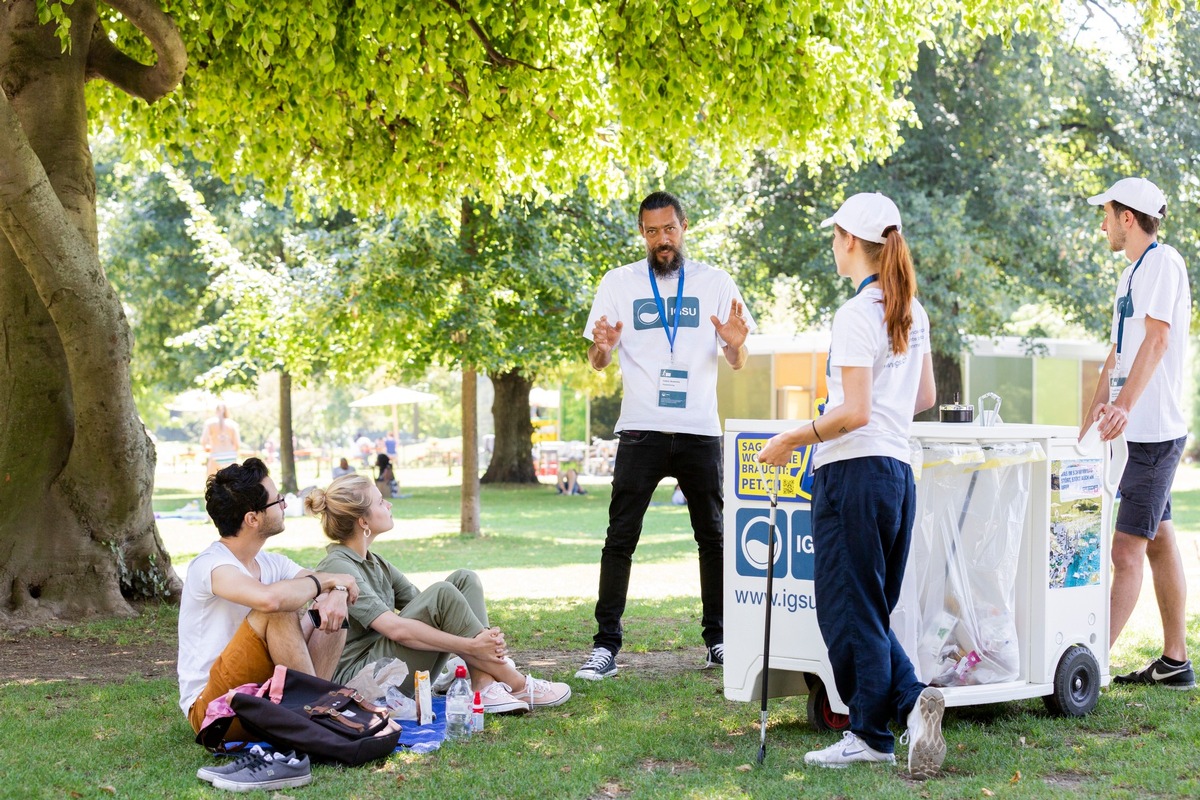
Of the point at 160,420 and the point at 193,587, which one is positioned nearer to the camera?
the point at 193,587

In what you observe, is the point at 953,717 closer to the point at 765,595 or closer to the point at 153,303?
the point at 765,595

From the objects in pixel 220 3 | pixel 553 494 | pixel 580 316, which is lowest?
pixel 553 494

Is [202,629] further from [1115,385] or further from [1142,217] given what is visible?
[1142,217]

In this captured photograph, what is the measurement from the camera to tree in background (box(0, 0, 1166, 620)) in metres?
7.62

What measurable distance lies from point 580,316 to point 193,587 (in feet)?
39.0

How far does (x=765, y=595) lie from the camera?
15.9ft

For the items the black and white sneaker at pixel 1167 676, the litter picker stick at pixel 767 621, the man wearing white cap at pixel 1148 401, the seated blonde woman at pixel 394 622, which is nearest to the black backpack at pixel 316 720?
the seated blonde woman at pixel 394 622

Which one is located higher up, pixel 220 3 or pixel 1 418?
pixel 220 3

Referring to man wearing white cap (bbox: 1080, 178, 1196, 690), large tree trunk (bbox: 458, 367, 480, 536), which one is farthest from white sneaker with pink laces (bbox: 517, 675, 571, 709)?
large tree trunk (bbox: 458, 367, 480, 536)

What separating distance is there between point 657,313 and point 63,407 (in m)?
3.94

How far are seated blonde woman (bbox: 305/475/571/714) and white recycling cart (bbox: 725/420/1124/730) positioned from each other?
3.11 feet

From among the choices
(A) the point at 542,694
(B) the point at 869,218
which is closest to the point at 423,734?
(A) the point at 542,694

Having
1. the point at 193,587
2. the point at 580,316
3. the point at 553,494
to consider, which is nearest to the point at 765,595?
the point at 193,587

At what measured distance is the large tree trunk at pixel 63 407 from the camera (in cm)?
757
